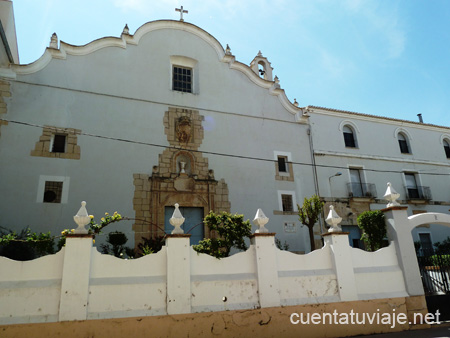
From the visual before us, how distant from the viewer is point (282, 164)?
16391 millimetres

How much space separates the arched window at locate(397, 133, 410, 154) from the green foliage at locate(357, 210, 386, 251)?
12.1 m

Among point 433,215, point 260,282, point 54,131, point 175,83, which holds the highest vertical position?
point 175,83

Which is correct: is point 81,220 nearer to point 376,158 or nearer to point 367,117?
point 376,158

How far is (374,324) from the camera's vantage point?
7.54 metres

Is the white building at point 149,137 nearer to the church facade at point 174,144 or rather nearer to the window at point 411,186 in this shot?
the church facade at point 174,144

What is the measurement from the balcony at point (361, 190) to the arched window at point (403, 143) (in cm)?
405

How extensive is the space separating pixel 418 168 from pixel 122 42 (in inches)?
698

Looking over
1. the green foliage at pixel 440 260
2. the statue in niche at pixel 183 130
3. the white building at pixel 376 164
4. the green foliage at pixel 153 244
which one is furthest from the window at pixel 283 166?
the green foliage at pixel 440 260

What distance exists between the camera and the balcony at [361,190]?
1734 centimetres

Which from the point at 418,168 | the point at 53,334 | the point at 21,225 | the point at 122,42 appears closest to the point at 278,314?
the point at 53,334

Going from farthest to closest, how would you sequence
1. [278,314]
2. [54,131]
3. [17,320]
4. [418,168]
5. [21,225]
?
[418,168]
[54,131]
[21,225]
[278,314]
[17,320]

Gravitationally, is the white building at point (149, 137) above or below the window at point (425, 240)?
above

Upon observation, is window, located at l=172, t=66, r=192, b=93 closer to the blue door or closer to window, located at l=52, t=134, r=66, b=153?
window, located at l=52, t=134, r=66, b=153

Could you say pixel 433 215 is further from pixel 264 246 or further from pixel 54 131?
pixel 54 131
